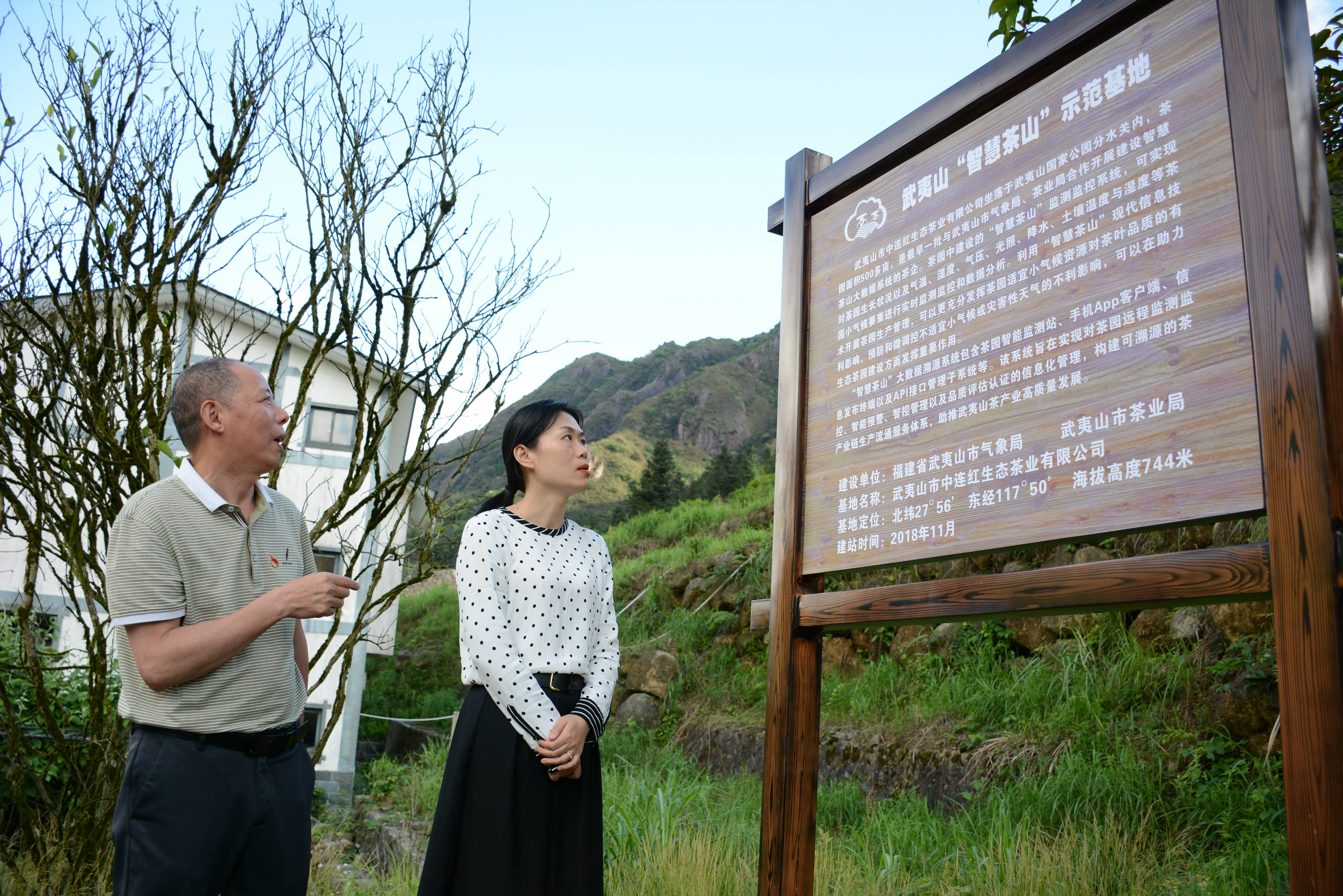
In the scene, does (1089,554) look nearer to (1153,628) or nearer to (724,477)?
(1153,628)

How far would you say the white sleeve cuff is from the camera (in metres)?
1.86

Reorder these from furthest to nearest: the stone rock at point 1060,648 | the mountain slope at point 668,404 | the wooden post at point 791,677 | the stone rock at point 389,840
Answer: the mountain slope at point 668,404
the stone rock at point 1060,648
the stone rock at point 389,840
the wooden post at point 791,677

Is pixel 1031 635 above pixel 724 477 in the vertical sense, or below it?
below

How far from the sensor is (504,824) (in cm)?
214

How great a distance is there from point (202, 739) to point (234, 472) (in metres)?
0.60

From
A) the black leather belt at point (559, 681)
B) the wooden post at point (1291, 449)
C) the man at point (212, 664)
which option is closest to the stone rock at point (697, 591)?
the black leather belt at point (559, 681)

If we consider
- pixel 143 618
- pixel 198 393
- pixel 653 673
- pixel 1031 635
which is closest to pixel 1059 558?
pixel 1031 635

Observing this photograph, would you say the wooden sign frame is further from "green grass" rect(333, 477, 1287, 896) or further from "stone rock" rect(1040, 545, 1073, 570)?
"stone rock" rect(1040, 545, 1073, 570)

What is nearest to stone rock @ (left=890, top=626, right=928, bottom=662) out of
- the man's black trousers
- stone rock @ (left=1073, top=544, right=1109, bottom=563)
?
stone rock @ (left=1073, top=544, right=1109, bottom=563)

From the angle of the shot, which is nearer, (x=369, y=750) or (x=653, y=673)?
(x=653, y=673)

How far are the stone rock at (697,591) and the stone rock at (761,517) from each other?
150 centimetres

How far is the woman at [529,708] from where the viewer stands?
2.15 m

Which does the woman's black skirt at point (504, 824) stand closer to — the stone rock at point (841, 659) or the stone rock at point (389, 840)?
the stone rock at point (389, 840)

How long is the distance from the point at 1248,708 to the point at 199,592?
4.55 metres
